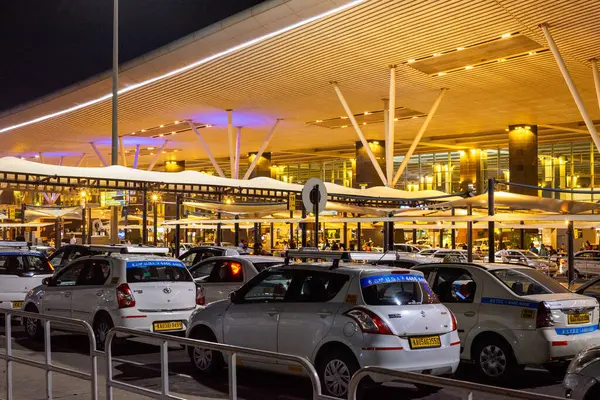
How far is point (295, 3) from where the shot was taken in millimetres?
21750

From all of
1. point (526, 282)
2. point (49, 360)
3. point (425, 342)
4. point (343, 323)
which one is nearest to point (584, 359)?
point (425, 342)

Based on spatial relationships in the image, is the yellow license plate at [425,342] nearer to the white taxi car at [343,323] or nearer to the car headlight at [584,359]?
the white taxi car at [343,323]

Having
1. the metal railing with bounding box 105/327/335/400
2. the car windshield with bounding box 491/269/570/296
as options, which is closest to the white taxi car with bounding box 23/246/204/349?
the car windshield with bounding box 491/269/570/296

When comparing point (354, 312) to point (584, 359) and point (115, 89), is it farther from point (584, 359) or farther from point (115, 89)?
point (115, 89)

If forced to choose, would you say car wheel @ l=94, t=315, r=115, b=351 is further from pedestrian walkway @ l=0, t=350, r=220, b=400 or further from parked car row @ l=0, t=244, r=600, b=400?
pedestrian walkway @ l=0, t=350, r=220, b=400

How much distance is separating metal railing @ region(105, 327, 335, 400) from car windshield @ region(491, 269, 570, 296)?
5.76 meters

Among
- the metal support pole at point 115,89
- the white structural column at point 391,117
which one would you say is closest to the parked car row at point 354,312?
the metal support pole at point 115,89

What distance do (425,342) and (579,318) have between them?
2.68m

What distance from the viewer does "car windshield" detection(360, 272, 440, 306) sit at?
8.58 meters

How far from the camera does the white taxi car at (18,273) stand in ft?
50.2

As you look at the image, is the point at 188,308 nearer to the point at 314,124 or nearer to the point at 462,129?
the point at 314,124

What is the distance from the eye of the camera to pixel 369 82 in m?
29.3

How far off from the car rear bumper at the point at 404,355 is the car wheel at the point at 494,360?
1.47m

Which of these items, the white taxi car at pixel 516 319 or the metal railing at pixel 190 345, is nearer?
the metal railing at pixel 190 345
